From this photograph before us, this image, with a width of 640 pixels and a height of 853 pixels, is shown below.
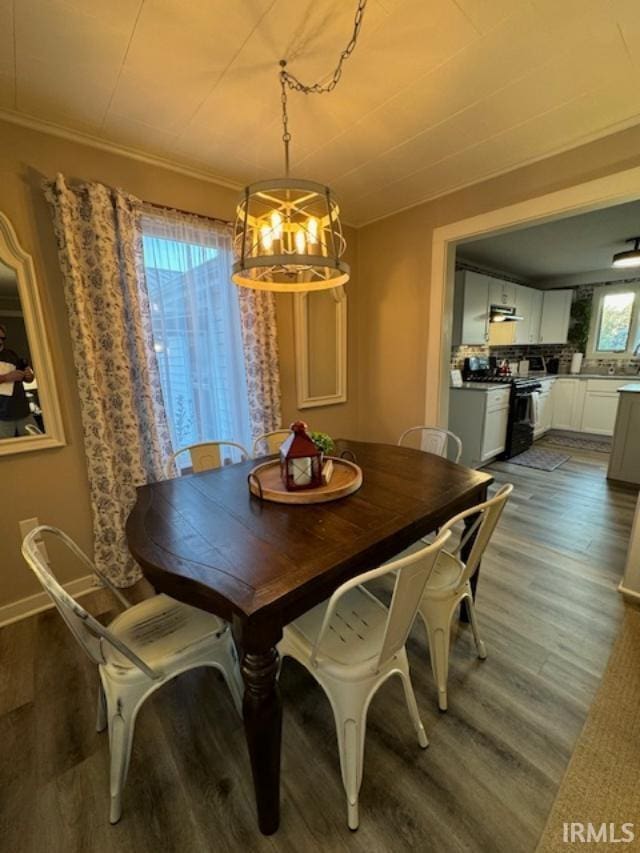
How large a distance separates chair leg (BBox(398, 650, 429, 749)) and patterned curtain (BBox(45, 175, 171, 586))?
5.69 ft

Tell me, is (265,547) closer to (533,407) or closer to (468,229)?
(468,229)

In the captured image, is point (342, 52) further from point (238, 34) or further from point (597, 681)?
point (597, 681)

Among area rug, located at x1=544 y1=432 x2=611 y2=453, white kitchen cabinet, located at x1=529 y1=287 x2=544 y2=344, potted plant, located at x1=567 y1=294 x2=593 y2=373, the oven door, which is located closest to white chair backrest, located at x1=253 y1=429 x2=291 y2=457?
the oven door

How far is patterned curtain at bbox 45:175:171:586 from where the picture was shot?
186 cm

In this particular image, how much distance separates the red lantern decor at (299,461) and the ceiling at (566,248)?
9.04 feet

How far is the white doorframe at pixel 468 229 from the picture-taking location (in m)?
1.95

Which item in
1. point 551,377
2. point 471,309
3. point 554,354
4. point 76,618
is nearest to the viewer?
point 76,618

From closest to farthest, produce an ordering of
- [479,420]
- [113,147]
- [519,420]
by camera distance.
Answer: [113,147]
[479,420]
[519,420]

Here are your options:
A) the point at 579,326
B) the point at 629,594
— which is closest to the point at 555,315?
the point at 579,326

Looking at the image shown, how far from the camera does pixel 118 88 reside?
1561 millimetres

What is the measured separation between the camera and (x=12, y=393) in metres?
1.83

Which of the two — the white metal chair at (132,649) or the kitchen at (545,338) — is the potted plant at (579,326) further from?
the white metal chair at (132,649)

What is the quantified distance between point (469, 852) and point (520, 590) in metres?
1.35

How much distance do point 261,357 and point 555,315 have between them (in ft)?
17.3
